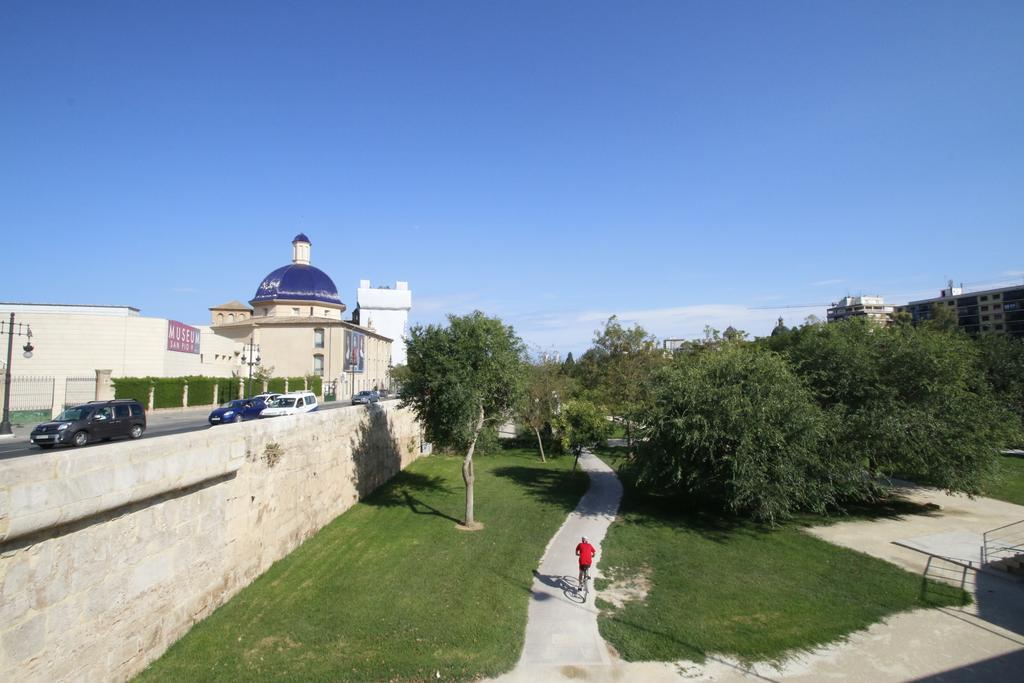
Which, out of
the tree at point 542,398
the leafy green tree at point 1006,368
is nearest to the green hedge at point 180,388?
the tree at point 542,398

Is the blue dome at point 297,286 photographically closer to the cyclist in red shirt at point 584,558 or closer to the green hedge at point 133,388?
the green hedge at point 133,388

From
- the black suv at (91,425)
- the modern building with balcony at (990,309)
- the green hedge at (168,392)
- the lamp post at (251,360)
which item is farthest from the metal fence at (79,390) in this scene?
the modern building with balcony at (990,309)

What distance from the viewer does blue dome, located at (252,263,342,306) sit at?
67.1m

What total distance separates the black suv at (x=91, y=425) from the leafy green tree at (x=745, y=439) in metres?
17.7

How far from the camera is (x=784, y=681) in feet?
29.2

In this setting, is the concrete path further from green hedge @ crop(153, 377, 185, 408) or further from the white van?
green hedge @ crop(153, 377, 185, 408)

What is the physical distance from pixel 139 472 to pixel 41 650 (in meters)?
2.50

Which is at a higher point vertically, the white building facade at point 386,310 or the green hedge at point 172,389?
the white building facade at point 386,310

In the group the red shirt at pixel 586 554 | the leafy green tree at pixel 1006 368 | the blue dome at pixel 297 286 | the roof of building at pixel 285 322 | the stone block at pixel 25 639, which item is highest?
the blue dome at pixel 297 286

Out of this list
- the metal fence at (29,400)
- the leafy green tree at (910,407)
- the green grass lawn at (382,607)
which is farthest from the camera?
the metal fence at (29,400)

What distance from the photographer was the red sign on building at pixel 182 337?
4153 cm

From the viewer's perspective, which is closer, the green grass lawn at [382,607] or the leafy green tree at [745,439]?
the green grass lawn at [382,607]

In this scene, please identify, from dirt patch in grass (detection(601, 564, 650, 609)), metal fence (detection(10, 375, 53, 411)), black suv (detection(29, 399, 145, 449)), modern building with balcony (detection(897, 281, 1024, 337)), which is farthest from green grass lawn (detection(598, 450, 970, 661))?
modern building with balcony (detection(897, 281, 1024, 337))

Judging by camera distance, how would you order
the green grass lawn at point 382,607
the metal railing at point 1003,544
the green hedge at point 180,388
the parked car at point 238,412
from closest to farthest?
the green grass lawn at point 382,607
the metal railing at point 1003,544
the parked car at point 238,412
the green hedge at point 180,388
